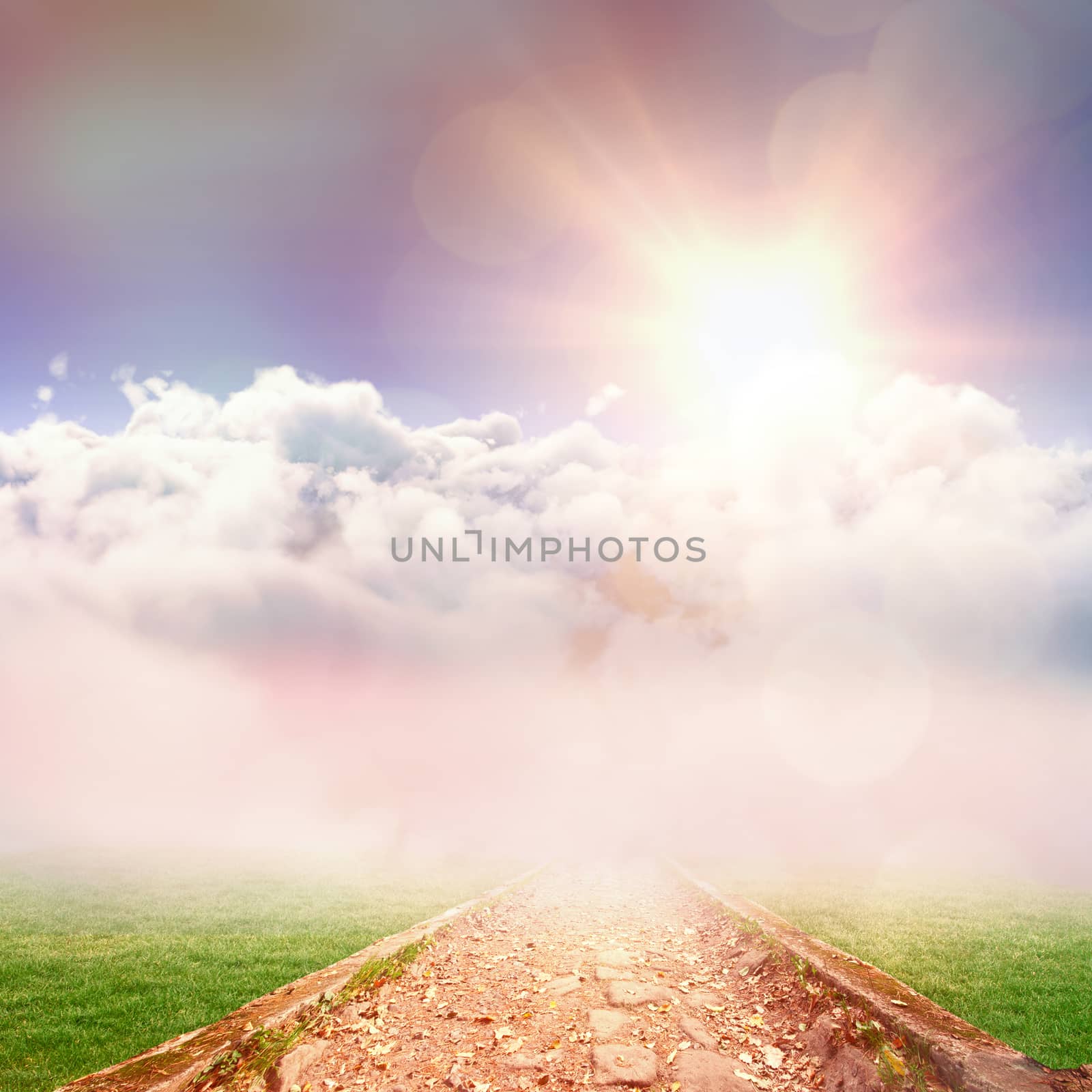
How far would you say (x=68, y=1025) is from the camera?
7.22 m

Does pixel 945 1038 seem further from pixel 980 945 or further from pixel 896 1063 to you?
pixel 980 945

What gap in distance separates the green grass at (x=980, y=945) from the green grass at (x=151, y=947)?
9.52m

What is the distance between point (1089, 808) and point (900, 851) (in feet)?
192

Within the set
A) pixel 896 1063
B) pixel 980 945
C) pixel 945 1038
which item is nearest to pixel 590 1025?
pixel 896 1063

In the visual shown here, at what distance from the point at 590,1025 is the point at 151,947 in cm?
997

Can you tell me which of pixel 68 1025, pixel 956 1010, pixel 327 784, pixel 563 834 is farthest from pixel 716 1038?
pixel 327 784

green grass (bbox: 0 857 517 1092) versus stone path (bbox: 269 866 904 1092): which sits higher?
stone path (bbox: 269 866 904 1092)

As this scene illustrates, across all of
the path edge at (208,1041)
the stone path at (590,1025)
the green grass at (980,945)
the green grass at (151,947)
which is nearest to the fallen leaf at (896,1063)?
the stone path at (590,1025)

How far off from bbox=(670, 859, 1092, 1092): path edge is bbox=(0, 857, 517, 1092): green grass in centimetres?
801

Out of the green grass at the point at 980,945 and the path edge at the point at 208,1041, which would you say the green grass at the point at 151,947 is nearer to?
the path edge at the point at 208,1041

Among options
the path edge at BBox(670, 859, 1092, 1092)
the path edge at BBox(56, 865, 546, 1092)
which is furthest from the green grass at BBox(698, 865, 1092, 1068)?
the path edge at BBox(56, 865, 546, 1092)

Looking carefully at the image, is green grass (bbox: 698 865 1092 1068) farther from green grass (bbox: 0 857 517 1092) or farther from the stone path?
green grass (bbox: 0 857 517 1092)

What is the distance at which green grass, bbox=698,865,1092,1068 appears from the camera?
6883mm

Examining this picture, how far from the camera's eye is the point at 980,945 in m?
11.2
